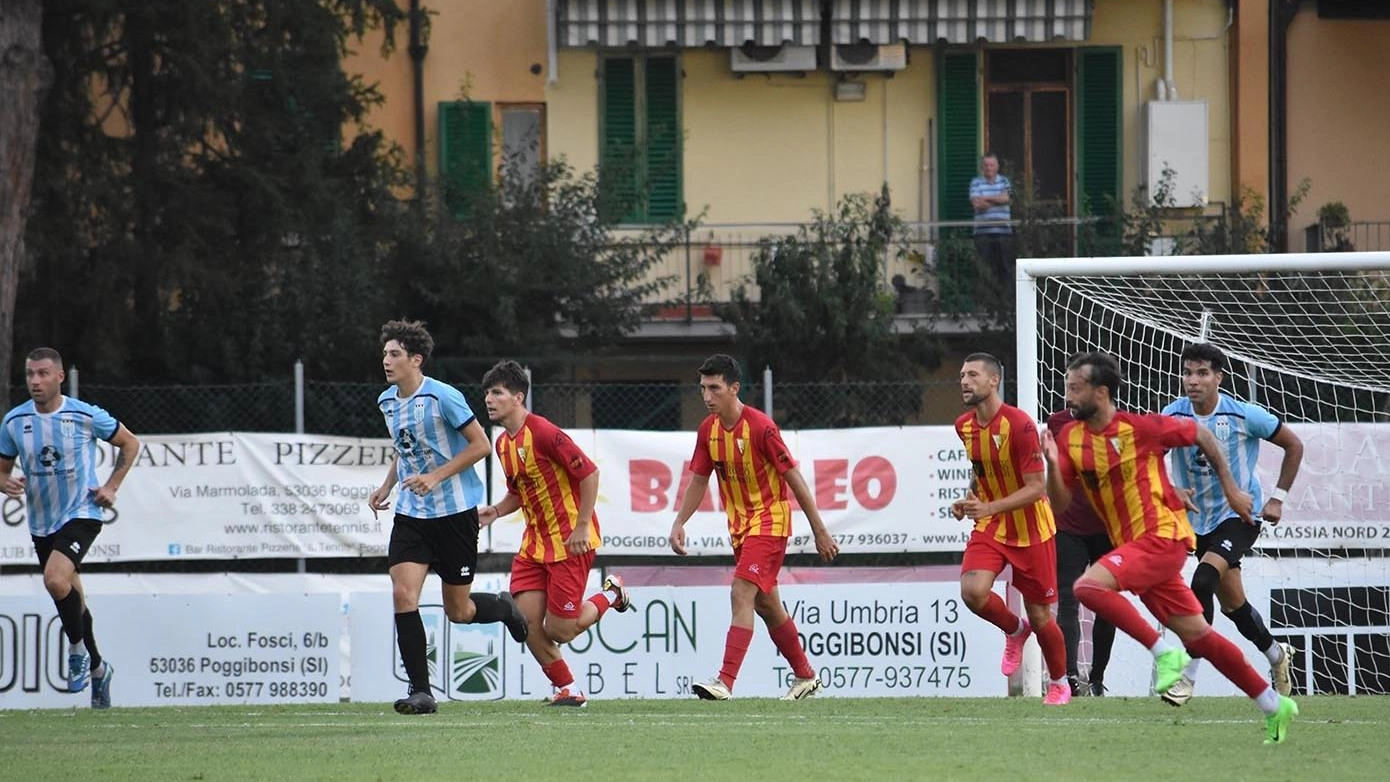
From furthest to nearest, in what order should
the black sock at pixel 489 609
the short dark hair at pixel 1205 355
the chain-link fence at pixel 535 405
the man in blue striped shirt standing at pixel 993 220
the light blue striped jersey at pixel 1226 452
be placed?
the man in blue striped shirt standing at pixel 993 220
the chain-link fence at pixel 535 405
the light blue striped jersey at pixel 1226 452
the short dark hair at pixel 1205 355
the black sock at pixel 489 609

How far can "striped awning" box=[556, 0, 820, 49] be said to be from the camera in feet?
74.1

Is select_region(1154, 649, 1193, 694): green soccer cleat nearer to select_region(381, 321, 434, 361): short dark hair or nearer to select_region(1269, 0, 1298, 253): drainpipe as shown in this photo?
select_region(381, 321, 434, 361): short dark hair

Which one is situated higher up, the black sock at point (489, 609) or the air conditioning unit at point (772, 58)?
the air conditioning unit at point (772, 58)

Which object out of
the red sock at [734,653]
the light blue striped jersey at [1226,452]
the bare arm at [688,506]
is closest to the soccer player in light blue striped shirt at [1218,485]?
the light blue striped jersey at [1226,452]

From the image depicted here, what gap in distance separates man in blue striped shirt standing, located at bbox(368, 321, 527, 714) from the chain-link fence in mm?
6681

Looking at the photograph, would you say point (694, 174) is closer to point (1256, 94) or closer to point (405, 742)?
point (1256, 94)

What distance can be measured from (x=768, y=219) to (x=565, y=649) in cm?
937

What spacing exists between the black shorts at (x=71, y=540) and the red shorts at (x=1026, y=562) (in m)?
5.39

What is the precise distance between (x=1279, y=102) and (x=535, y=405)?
34.9 feet

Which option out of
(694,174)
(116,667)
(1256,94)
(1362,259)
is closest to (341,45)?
(694,174)

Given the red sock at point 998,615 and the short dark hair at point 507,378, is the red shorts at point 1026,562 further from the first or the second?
the short dark hair at point 507,378

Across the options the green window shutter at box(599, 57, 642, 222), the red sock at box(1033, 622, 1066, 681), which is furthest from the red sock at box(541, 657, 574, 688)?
the green window shutter at box(599, 57, 642, 222)

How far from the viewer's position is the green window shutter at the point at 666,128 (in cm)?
2348

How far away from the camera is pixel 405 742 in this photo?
8906 mm
